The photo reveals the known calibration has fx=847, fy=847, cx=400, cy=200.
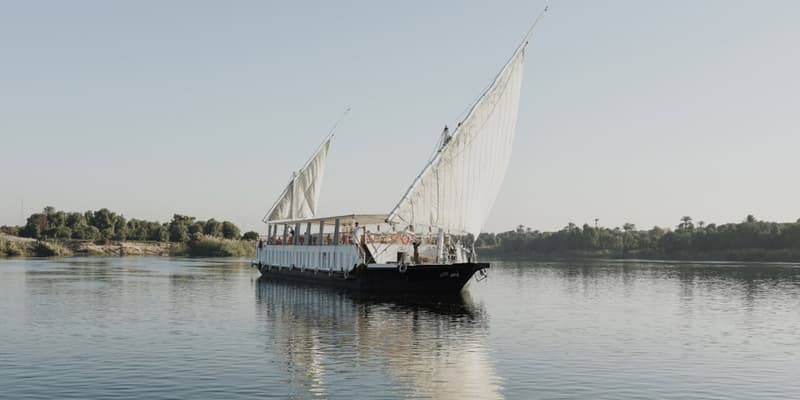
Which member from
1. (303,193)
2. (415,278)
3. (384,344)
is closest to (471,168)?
(415,278)

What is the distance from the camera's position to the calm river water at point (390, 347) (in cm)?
2823

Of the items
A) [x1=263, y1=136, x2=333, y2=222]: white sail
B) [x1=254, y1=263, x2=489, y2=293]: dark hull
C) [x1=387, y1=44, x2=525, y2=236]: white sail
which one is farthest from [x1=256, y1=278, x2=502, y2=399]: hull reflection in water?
[x1=263, y1=136, x2=333, y2=222]: white sail

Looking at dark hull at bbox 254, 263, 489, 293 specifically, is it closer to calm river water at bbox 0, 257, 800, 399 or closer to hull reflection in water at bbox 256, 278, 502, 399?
hull reflection in water at bbox 256, 278, 502, 399

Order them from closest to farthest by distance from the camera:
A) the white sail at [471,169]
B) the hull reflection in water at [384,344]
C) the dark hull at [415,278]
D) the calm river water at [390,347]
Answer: the calm river water at [390,347] < the hull reflection in water at [384,344] < the dark hull at [415,278] < the white sail at [471,169]

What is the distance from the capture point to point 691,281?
99250 millimetres

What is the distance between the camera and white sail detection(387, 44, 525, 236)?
6594cm

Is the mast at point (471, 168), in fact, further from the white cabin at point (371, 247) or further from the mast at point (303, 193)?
the mast at point (303, 193)

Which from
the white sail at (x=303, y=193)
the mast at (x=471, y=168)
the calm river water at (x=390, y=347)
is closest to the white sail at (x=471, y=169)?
the mast at (x=471, y=168)

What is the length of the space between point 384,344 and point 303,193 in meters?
68.7

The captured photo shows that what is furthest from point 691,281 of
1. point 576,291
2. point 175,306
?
point 175,306

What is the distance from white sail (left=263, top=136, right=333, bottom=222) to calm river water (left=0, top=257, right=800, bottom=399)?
36.4 m

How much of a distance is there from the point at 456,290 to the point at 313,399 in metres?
41.2

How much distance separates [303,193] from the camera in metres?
106

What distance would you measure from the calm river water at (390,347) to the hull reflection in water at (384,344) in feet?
0.32
